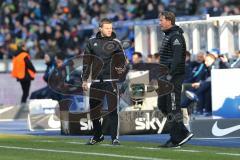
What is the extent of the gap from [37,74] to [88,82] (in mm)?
16426

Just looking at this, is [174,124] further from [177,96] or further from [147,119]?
[147,119]

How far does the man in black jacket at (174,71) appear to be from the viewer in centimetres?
1501

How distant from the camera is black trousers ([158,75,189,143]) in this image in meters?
15.1

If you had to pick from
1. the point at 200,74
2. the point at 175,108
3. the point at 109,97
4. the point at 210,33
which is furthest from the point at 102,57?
the point at 200,74

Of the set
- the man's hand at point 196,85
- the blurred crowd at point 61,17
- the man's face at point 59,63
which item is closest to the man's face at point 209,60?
the man's hand at point 196,85

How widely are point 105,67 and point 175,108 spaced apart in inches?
53.7

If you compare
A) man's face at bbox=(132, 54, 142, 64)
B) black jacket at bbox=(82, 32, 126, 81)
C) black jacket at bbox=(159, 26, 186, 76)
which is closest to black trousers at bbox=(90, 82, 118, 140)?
black jacket at bbox=(82, 32, 126, 81)

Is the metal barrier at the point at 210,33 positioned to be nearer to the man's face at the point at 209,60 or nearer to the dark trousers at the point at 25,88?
the man's face at the point at 209,60

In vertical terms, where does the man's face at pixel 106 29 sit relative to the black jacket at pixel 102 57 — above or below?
above

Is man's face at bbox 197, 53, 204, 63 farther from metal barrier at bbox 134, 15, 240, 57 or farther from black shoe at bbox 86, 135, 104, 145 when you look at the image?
black shoe at bbox 86, 135, 104, 145

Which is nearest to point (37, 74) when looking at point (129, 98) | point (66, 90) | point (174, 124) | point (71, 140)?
point (66, 90)

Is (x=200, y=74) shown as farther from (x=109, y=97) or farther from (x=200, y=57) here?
(x=109, y=97)

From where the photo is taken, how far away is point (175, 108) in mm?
15141

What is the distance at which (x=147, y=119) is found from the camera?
19.0 meters
